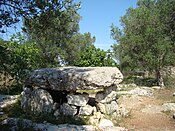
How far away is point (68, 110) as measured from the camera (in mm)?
11781

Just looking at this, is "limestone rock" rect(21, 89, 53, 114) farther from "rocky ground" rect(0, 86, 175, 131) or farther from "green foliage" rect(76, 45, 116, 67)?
"green foliage" rect(76, 45, 116, 67)

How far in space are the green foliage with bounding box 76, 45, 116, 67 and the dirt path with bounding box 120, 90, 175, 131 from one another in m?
8.76

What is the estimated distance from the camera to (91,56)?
993 inches

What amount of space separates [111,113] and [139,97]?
5344mm

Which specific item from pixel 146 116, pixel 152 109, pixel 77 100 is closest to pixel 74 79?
pixel 77 100

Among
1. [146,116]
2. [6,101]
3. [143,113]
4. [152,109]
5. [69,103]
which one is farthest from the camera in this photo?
[6,101]

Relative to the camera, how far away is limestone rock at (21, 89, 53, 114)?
476 inches

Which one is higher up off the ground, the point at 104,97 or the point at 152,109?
the point at 104,97

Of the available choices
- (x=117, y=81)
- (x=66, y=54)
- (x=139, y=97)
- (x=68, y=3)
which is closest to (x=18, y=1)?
A: (x=68, y=3)

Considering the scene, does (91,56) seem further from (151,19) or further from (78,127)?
(78,127)

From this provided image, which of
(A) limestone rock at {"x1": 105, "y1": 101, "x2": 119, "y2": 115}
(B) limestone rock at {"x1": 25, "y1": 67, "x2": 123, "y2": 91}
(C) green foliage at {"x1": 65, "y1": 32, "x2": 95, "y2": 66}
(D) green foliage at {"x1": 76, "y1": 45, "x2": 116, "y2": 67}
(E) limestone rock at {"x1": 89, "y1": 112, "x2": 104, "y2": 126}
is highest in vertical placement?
(C) green foliage at {"x1": 65, "y1": 32, "x2": 95, "y2": 66}

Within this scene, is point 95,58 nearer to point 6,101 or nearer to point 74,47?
point 74,47

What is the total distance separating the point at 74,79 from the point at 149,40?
487 inches

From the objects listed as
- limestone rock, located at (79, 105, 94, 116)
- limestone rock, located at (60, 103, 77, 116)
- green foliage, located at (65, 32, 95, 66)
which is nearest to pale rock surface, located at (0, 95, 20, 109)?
limestone rock, located at (60, 103, 77, 116)
